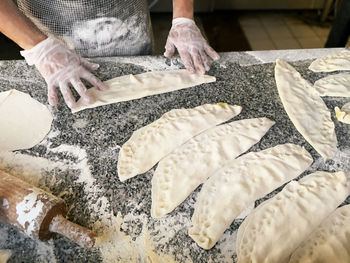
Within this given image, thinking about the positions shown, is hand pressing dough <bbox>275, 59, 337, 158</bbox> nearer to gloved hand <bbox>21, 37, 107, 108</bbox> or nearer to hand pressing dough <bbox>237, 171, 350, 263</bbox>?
hand pressing dough <bbox>237, 171, 350, 263</bbox>

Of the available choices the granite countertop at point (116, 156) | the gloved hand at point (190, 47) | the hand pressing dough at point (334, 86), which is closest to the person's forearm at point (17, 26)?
the granite countertop at point (116, 156)

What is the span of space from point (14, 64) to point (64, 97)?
366mm

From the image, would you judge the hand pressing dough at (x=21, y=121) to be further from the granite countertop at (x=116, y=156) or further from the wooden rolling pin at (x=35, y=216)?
the wooden rolling pin at (x=35, y=216)

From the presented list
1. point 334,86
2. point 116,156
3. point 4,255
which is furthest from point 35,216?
point 334,86

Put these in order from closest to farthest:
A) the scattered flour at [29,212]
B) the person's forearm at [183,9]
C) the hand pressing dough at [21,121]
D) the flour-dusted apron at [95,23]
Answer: the scattered flour at [29,212]
the hand pressing dough at [21,121]
the flour-dusted apron at [95,23]
the person's forearm at [183,9]

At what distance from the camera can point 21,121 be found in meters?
1.25

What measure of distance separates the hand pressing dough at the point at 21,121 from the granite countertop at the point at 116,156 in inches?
1.1

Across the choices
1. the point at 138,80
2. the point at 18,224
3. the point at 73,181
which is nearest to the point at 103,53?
the point at 138,80

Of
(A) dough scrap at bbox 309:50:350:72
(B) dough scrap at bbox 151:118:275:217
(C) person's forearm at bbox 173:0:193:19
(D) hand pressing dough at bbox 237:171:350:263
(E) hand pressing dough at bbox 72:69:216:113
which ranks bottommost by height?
(D) hand pressing dough at bbox 237:171:350:263

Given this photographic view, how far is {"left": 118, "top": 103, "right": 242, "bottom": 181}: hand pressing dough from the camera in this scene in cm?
114

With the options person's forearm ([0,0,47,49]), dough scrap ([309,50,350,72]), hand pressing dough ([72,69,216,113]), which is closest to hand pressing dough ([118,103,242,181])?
hand pressing dough ([72,69,216,113])

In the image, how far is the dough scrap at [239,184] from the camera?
0.99 meters

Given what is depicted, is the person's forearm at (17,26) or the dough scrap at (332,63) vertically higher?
the person's forearm at (17,26)

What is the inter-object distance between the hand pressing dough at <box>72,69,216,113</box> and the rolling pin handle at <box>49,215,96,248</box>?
502mm
